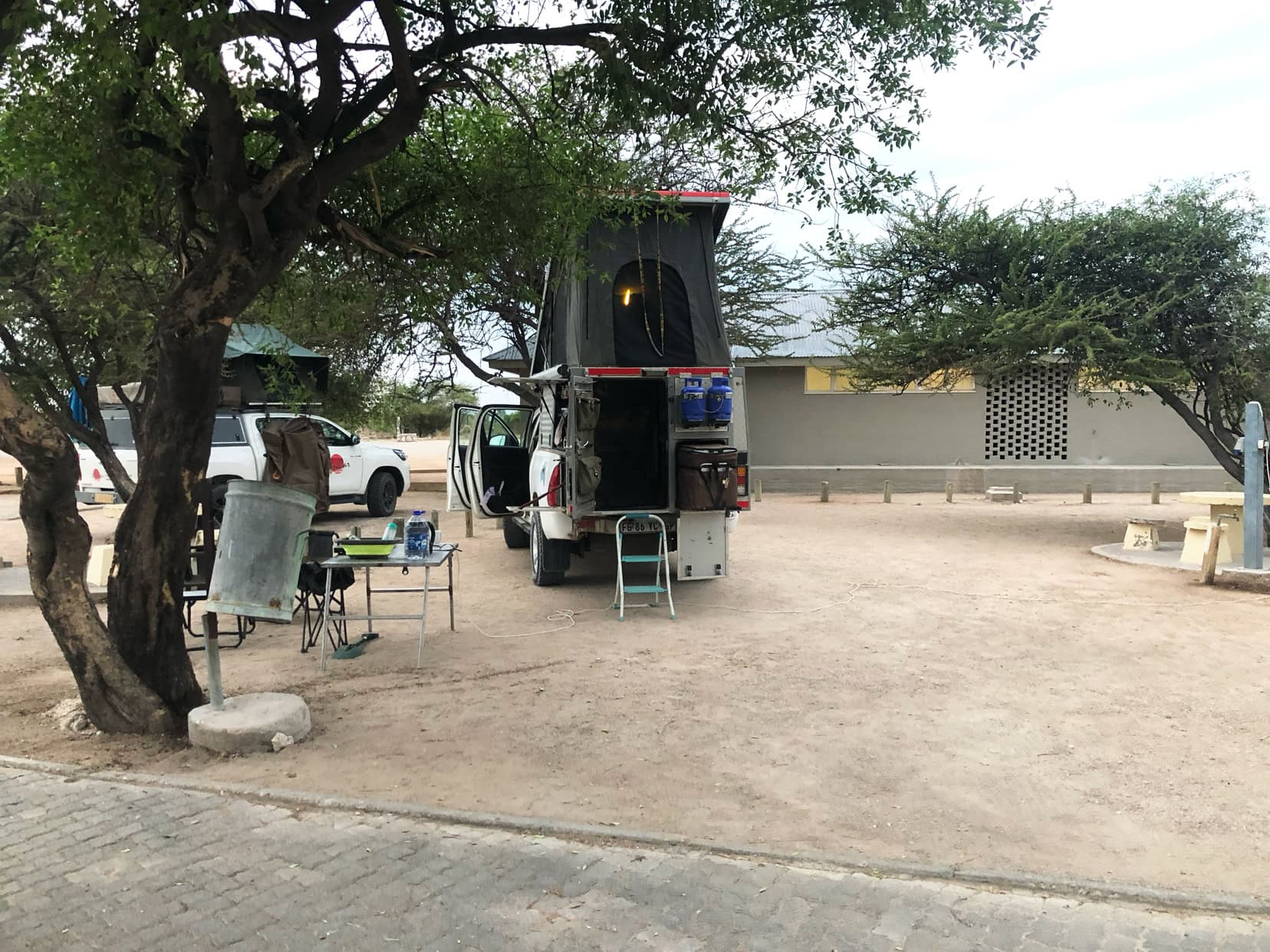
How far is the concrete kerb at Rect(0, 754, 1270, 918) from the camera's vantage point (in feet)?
10.7

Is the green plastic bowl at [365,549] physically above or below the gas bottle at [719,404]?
below

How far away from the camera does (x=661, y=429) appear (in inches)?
371

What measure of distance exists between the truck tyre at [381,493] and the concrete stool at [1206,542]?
450 inches

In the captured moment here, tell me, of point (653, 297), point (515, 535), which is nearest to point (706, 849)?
point (653, 297)

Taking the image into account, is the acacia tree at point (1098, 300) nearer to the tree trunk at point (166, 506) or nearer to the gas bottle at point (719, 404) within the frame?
the gas bottle at point (719, 404)

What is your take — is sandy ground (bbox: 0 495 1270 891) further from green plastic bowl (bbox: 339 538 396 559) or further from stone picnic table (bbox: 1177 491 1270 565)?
stone picnic table (bbox: 1177 491 1270 565)

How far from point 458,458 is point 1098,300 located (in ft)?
30.6

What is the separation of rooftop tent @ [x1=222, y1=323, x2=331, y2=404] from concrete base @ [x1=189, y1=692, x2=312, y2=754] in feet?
25.7

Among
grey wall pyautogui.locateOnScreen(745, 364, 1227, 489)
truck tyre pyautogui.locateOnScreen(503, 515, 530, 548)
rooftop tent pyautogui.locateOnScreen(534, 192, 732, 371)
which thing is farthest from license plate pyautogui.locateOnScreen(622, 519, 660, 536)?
grey wall pyautogui.locateOnScreen(745, 364, 1227, 489)

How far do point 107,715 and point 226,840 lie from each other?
1610mm

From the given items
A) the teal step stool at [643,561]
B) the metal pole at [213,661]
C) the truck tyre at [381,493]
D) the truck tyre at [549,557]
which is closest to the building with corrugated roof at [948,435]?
the truck tyre at [381,493]

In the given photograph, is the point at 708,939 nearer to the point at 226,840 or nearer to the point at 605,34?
the point at 226,840

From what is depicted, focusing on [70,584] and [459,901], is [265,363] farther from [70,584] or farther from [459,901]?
[459,901]

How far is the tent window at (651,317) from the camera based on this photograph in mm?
8703
